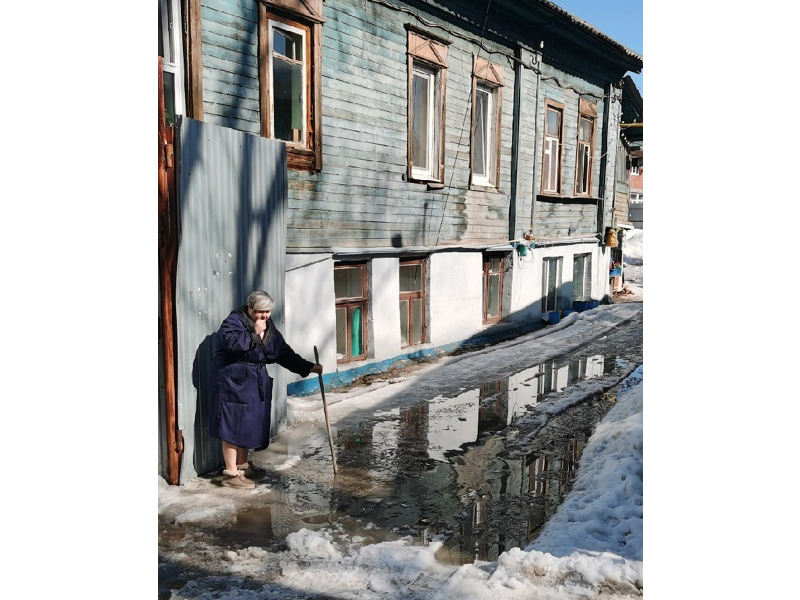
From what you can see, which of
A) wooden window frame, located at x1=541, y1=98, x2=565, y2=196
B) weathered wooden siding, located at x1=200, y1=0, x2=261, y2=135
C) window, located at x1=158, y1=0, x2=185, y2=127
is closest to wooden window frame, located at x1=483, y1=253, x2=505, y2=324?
wooden window frame, located at x1=541, y1=98, x2=565, y2=196

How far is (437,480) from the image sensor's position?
204 inches

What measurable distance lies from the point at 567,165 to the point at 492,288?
11.9 ft

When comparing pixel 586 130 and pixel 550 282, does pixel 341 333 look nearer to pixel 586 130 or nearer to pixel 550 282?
pixel 550 282

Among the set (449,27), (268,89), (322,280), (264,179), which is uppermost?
(449,27)

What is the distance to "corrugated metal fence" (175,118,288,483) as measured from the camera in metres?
4.60

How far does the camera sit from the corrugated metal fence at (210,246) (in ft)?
15.1

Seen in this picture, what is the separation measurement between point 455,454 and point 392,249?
391 centimetres

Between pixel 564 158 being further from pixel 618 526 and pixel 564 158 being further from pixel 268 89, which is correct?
pixel 618 526

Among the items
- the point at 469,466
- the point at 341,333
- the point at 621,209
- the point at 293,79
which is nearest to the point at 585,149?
the point at 621,209

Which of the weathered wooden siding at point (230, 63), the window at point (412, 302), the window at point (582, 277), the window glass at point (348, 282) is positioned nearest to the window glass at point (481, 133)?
the window at point (412, 302)

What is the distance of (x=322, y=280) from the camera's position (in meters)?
7.95

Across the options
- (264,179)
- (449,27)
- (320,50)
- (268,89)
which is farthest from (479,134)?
(264,179)

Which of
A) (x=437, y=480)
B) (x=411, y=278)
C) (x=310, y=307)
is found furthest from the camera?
(x=411, y=278)

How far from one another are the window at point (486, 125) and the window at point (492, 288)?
1.43 meters
